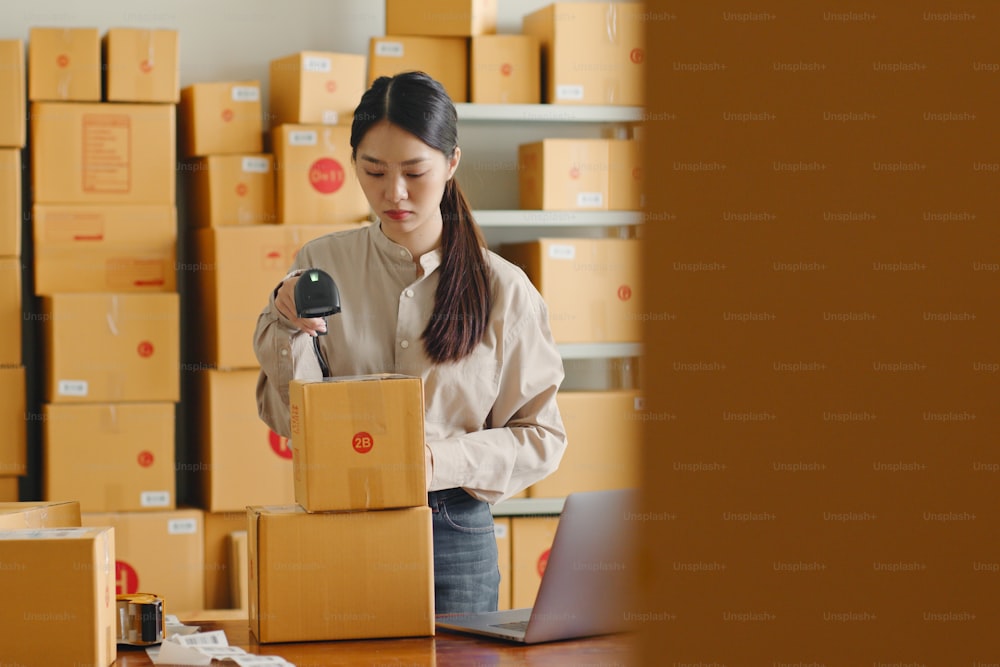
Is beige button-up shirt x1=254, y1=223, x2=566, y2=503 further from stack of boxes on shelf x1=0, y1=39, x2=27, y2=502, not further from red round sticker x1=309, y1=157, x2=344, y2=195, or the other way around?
stack of boxes on shelf x1=0, y1=39, x2=27, y2=502

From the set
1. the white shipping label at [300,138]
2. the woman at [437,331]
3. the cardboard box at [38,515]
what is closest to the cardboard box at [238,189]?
the white shipping label at [300,138]

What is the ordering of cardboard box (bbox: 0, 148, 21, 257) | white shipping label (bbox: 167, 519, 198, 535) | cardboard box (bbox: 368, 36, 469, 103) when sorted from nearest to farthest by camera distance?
cardboard box (bbox: 0, 148, 21, 257) < white shipping label (bbox: 167, 519, 198, 535) < cardboard box (bbox: 368, 36, 469, 103)

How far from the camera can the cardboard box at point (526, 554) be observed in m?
3.24

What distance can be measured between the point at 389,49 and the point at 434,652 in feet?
7.29

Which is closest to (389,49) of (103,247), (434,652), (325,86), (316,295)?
(325,86)

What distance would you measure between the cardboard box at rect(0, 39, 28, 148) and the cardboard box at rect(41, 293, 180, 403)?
17.4 inches

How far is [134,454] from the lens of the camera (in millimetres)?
3133

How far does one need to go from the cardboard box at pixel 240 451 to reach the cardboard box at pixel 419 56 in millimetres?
958

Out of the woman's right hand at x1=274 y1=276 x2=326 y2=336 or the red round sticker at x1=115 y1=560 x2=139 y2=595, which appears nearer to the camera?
the woman's right hand at x1=274 y1=276 x2=326 y2=336

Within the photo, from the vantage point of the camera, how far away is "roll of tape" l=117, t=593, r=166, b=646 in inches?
57.8

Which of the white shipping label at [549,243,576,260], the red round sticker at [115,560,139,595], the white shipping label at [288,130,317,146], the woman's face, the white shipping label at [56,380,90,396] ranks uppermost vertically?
the white shipping label at [288,130,317,146]

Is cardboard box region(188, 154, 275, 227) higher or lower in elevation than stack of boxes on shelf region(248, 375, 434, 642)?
higher

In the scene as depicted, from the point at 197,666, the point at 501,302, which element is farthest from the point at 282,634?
the point at 501,302

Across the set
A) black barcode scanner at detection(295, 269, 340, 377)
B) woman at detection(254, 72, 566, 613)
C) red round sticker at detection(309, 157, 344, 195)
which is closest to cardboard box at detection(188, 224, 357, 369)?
red round sticker at detection(309, 157, 344, 195)
